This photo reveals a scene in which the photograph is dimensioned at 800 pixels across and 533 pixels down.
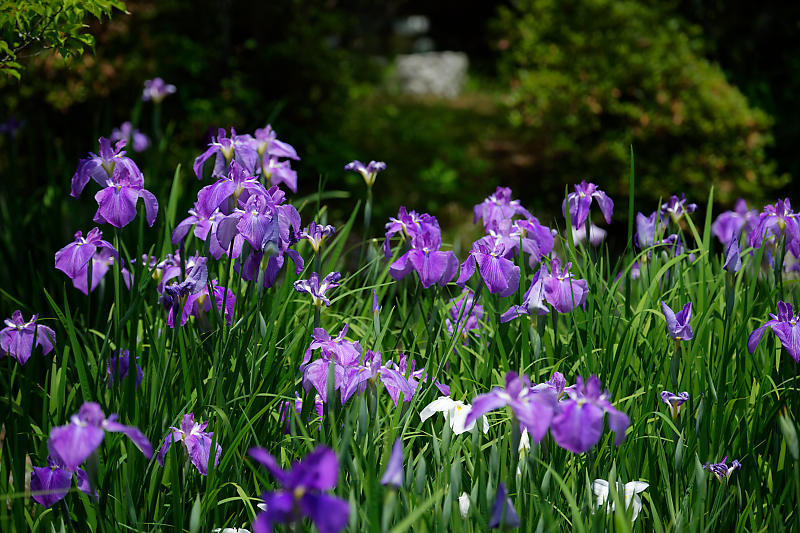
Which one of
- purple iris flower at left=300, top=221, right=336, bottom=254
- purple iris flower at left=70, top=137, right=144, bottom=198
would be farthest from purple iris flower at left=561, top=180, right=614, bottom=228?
purple iris flower at left=70, top=137, right=144, bottom=198

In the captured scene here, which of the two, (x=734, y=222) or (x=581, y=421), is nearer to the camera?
(x=581, y=421)

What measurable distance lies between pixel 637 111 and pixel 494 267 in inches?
210

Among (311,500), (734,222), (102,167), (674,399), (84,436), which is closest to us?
(311,500)

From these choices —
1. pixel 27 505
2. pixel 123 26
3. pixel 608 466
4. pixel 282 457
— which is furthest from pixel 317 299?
pixel 123 26

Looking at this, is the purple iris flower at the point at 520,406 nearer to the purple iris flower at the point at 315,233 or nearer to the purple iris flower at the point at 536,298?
the purple iris flower at the point at 536,298

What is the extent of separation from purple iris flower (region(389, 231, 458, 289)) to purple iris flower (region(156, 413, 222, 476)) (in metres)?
0.70

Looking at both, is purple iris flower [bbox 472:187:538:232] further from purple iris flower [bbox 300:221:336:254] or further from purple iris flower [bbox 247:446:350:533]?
purple iris flower [bbox 247:446:350:533]

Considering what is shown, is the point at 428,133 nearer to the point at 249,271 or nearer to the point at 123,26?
the point at 123,26

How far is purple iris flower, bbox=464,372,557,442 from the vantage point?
1.38 meters

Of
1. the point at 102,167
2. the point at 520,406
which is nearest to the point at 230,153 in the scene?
the point at 102,167

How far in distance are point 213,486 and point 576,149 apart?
5.90m

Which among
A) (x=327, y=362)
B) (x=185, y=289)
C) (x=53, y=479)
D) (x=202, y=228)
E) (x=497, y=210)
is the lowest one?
(x=53, y=479)

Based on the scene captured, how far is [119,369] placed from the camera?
225cm

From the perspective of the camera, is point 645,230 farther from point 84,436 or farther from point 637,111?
point 637,111
